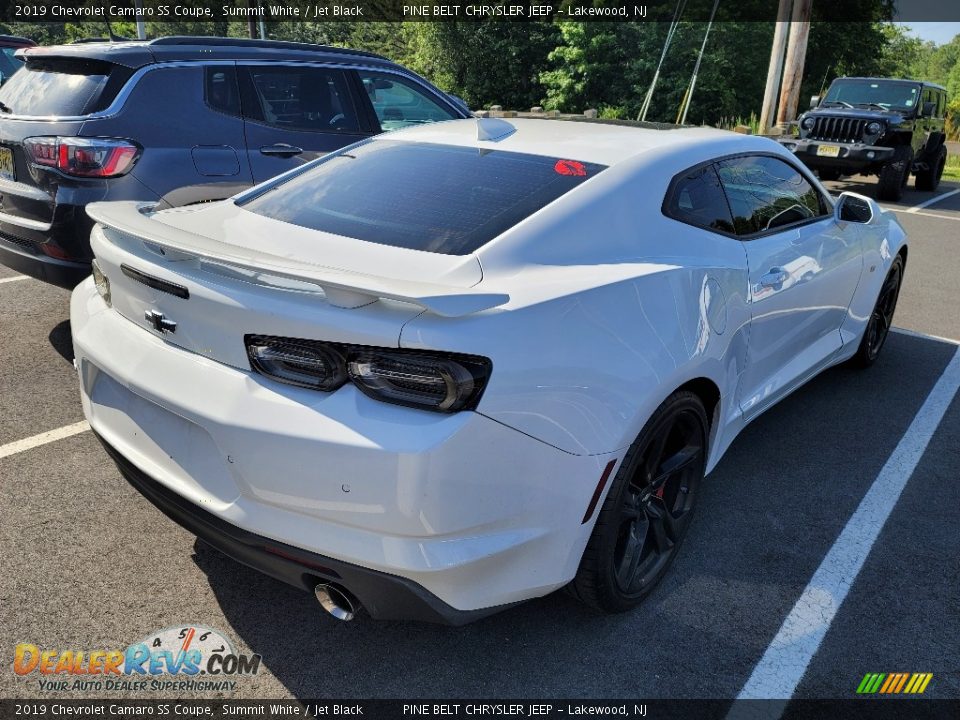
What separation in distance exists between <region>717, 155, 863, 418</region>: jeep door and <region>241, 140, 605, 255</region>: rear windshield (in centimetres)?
85

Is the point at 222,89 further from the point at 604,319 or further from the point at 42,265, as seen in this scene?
the point at 604,319

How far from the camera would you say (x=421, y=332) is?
6.51 feet

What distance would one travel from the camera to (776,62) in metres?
18.8

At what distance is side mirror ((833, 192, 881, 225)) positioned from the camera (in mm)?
4152

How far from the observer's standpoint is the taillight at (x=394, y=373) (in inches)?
79.3

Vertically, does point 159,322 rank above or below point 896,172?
above

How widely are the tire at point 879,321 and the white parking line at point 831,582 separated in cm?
70

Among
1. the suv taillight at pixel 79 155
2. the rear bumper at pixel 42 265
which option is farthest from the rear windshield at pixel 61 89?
the rear bumper at pixel 42 265

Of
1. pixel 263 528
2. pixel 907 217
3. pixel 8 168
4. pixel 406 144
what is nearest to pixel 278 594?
pixel 263 528

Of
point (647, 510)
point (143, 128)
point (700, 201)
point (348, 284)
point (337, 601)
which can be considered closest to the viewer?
point (348, 284)

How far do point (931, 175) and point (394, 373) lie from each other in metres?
16.3

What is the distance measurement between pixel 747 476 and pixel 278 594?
213 centimetres

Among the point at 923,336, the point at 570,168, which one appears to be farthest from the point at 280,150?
the point at 923,336

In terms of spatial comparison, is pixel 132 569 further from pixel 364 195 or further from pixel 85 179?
pixel 85 179
